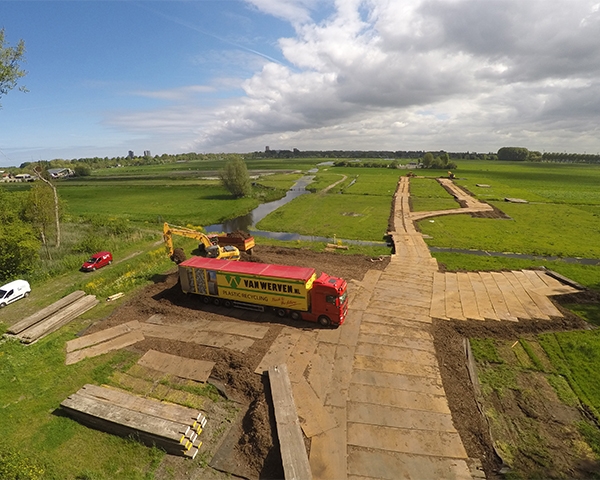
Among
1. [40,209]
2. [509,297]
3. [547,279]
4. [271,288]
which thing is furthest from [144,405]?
[40,209]

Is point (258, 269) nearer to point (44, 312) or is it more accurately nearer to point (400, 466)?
point (400, 466)

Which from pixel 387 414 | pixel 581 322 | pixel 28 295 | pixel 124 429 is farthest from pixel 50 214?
pixel 581 322

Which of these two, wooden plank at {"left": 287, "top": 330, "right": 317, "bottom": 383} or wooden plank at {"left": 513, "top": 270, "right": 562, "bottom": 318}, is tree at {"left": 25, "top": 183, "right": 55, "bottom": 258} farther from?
wooden plank at {"left": 513, "top": 270, "right": 562, "bottom": 318}

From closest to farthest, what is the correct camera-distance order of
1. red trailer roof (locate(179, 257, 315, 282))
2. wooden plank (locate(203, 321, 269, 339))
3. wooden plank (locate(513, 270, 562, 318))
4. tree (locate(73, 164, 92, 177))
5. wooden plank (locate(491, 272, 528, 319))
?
wooden plank (locate(203, 321, 269, 339)), red trailer roof (locate(179, 257, 315, 282)), wooden plank (locate(491, 272, 528, 319)), wooden plank (locate(513, 270, 562, 318)), tree (locate(73, 164, 92, 177))

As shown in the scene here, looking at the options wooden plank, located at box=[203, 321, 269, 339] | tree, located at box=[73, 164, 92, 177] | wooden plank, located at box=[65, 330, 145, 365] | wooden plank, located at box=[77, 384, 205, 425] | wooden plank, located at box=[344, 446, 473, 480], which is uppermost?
tree, located at box=[73, 164, 92, 177]

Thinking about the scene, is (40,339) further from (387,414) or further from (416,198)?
(416,198)

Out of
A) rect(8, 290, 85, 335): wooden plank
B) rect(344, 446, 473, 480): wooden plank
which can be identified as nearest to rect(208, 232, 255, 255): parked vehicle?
rect(8, 290, 85, 335): wooden plank

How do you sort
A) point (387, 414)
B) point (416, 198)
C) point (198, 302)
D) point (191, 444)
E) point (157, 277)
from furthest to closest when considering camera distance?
point (416, 198), point (157, 277), point (198, 302), point (387, 414), point (191, 444)
